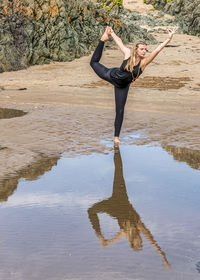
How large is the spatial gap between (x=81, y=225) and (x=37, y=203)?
797 millimetres

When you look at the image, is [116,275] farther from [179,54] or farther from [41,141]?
[179,54]

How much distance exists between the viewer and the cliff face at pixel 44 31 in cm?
1981

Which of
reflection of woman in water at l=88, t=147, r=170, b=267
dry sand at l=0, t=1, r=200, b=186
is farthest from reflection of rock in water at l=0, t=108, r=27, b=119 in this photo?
reflection of woman in water at l=88, t=147, r=170, b=267

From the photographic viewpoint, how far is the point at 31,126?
9.34 meters

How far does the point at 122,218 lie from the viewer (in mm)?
4633

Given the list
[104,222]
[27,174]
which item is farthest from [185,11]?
[104,222]

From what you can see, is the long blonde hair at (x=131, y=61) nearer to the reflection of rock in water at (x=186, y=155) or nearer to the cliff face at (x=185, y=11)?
the reflection of rock in water at (x=186, y=155)

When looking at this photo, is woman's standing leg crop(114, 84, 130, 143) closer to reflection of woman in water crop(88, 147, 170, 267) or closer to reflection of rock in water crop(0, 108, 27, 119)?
reflection of woman in water crop(88, 147, 170, 267)

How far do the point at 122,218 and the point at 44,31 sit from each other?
17.6m

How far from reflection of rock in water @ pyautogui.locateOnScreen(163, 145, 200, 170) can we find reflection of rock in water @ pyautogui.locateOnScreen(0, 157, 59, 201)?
170cm

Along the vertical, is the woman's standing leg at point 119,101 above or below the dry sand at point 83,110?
above

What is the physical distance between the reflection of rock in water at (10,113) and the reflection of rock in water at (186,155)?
12.4 ft

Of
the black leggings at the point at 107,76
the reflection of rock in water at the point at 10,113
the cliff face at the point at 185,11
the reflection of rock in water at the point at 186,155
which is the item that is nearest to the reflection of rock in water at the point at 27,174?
the black leggings at the point at 107,76

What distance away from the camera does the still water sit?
137 inches
